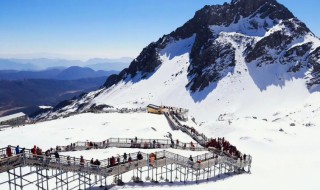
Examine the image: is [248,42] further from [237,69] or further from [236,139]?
[236,139]

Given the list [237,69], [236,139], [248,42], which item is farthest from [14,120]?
[248,42]

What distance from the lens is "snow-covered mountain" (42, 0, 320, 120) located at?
13275cm

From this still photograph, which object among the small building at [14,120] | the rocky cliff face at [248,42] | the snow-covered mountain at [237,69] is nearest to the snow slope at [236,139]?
the small building at [14,120]

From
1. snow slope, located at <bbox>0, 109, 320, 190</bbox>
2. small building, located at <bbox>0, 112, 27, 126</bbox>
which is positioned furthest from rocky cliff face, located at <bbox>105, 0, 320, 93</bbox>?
small building, located at <bbox>0, 112, 27, 126</bbox>

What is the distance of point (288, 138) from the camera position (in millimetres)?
65250

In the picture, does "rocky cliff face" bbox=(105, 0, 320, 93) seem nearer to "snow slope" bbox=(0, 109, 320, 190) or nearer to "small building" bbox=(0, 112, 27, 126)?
"snow slope" bbox=(0, 109, 320, 190)

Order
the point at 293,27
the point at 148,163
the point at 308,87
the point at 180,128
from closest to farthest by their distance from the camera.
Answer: the point at 148,163 < the point at 180,128 < the point at 308,87 < the point at 293,27

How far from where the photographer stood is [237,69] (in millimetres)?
151750

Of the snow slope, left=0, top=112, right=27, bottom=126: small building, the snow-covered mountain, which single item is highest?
the snow-covered mountain

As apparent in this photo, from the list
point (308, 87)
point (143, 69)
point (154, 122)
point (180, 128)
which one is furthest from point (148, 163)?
point (143, 69)

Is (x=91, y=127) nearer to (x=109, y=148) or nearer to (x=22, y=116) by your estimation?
(x=109, y=148)

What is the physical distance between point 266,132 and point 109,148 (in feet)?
95.1

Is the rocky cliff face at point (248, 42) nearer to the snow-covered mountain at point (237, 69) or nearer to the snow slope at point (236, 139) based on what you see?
the snow-covered mountain at point (237, 69)

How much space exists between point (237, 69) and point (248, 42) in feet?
61.9
